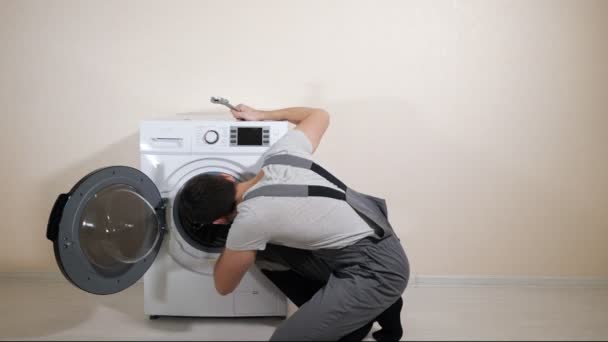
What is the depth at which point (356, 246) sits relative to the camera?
190cm

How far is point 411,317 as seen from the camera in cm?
245

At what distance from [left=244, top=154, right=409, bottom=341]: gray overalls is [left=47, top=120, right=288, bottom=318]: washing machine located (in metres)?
0.36

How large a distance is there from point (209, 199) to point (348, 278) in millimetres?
559

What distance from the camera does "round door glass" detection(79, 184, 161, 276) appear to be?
6.58 ft

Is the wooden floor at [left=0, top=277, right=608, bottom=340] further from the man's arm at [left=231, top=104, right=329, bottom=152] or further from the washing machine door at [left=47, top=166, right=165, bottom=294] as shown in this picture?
the man's arm at [left=231, top=104, right=329, bottom=152]

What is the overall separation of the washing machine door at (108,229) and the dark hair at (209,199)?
1.22 feet

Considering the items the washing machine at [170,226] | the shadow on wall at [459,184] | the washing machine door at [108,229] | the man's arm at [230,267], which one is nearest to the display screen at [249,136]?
the washing machine at [170,226]

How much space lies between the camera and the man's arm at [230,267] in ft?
5.84

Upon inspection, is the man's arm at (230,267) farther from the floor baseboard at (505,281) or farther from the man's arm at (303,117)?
the floor baseboard at (505,281)

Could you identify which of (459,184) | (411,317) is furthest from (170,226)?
(459,184)

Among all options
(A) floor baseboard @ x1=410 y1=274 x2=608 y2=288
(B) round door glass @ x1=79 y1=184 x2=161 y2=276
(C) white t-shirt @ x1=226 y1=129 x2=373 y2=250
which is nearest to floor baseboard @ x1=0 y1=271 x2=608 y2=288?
(A) floor baseboard @ x1=410 y1=274 x2=608 y2=288

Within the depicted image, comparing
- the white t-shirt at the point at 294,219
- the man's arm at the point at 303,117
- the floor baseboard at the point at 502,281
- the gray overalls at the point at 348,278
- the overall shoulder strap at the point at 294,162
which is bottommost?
the floor baseboard at the point at 502,281

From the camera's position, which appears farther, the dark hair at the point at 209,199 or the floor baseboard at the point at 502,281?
the floor baseboard at the point at 502,281

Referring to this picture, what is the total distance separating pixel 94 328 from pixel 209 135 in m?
0.94
